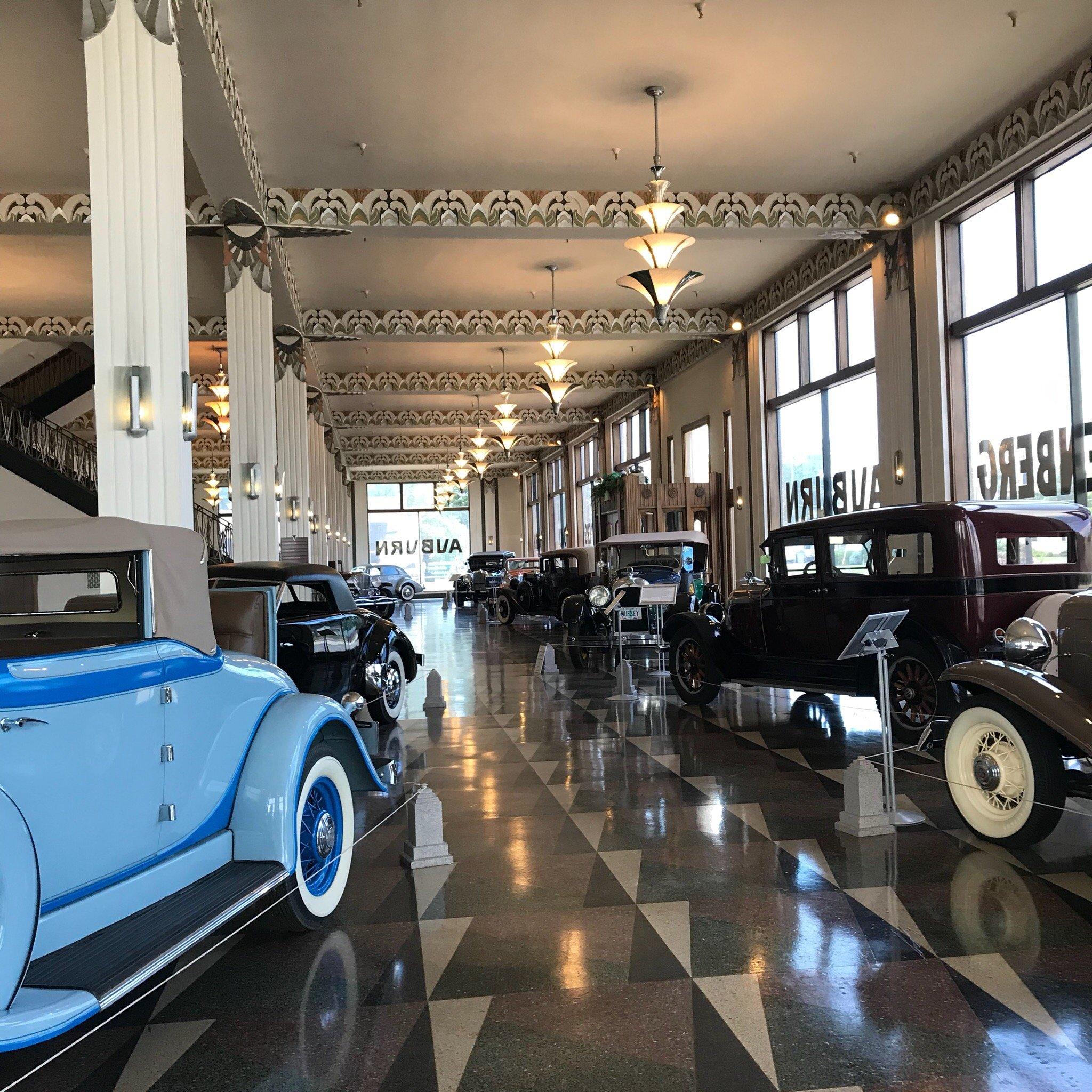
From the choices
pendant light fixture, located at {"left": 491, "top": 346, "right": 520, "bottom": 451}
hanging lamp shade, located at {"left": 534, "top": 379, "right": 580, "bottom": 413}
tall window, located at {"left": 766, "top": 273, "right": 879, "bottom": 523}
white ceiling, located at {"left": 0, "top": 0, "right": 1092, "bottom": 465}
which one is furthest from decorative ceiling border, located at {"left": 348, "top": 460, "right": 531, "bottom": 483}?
white ceiling, located at {"left": 0, "top": 0, "right": 1092, "bottom": 465}

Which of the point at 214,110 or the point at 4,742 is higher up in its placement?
the point at 214,110

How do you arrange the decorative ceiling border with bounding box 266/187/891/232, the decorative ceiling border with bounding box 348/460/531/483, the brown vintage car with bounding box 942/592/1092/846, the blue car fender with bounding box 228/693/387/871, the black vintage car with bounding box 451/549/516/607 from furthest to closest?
the decorative ceiling border with bounding box 348/460/531/483 → the black vintage car with bounding box 451/549/516/607 → the decorative ceiling border with bounding box 266/187/891/232 → the brown vintage car with bounding box 942/592/1092/846 → the blue car fender with bounding box 228/693/387/871

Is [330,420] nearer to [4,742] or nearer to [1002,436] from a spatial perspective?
[1002,436]

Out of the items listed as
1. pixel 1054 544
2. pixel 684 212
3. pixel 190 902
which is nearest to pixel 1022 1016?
pixel 190 902

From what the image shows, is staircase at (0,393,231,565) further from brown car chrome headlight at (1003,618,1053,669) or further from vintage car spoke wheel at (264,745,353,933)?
brown car chrome headlight at (1003,618,1053,669)

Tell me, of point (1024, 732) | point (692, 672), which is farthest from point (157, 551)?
point (692, 672)

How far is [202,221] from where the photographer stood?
10.7 meters

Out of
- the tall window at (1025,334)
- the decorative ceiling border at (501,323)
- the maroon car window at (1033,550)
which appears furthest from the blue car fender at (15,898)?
the decorative ceiling border at (501,323)

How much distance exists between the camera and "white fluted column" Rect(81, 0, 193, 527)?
6012 mm

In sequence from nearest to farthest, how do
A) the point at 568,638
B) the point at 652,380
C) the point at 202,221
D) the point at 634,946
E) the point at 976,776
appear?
1. the point at 634,946
2. the point at 976,776
3. the point at 202,221
4. the point at 568,638
5. the point at 652,380

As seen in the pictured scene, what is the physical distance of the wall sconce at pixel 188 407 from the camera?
655cm

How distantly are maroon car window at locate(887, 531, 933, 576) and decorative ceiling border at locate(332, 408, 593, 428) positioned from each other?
20590 millimetres

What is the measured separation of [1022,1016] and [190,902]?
94.3 inches

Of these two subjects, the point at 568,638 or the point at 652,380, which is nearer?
the point at 568,638
